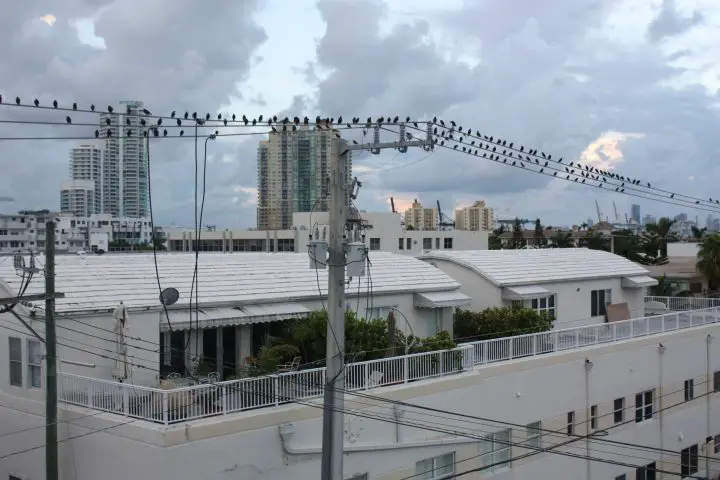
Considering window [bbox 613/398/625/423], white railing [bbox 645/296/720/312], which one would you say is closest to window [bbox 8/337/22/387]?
window [bbox 613/398/625/423]

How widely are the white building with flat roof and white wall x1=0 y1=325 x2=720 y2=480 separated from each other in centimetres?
391

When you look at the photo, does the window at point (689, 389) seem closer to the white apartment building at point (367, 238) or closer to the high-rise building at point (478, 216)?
the white apartment building at point (367, 238)

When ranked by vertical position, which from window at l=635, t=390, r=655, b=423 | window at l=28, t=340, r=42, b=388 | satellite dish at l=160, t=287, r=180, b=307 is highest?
satellite dish at l=160, t=287, r=180, b=307

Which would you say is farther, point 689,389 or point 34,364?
point 689,389

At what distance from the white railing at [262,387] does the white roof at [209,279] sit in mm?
2006

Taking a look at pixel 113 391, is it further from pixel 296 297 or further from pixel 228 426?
pixel 296 297

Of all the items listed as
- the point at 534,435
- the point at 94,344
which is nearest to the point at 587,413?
the point at 534,435

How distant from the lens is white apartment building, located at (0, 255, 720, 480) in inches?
506

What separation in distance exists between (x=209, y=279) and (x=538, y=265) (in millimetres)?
14538

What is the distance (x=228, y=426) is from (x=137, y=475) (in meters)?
1.65

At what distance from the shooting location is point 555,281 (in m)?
27.4

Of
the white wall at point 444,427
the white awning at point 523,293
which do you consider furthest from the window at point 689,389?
the white awning at point 523,293

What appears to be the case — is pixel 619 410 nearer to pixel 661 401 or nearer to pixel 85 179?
pixel 661 401

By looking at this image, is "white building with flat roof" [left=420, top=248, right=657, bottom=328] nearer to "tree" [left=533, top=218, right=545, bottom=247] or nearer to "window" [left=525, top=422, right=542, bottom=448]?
"window" [left=525, top=422, right=542, bottom=448]
